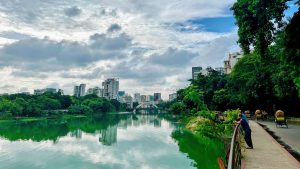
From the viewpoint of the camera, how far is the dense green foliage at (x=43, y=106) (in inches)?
2598

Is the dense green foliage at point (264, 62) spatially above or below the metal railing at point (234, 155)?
above

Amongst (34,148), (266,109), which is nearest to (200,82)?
(266,109)

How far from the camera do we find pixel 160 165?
1830cm

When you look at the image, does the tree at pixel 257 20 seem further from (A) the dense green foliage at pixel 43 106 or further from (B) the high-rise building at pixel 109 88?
(B) the high-rise building at pixel 109 88

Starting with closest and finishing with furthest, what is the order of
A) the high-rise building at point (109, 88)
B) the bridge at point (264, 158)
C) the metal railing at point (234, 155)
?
the metal railing at point (234, 155), the bridge at point (264, 158), the high-rise building at point (109, 88)

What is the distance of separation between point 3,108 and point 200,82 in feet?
140

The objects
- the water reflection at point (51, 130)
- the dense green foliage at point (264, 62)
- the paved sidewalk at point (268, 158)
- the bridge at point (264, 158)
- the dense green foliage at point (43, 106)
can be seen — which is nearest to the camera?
the bridge at point (264, 158)

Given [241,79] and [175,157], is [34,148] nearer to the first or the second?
[175,157]

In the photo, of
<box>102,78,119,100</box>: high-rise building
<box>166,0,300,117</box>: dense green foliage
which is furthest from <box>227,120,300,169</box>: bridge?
<box>102,78,119,100</box>: high-rise building

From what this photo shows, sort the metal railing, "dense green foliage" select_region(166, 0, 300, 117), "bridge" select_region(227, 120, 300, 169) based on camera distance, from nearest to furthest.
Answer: the metal railing < "bridge" select_region(227, 120, 300, 169) < "dense green foliage" select_region(166, 0, 300, 117)

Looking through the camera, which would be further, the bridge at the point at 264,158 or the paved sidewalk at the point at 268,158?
the paved sidewalk at the point at 268,158

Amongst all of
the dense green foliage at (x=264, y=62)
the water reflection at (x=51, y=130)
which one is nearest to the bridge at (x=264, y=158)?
the dense green foliage at (x=264, y=62)

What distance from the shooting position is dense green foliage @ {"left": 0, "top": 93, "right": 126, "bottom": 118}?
217 ft

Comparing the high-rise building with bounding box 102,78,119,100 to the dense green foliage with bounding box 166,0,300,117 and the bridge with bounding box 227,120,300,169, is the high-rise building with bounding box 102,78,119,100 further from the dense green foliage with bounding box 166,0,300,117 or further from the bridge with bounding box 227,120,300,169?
the bridge with bounding box 227,120,300,169
